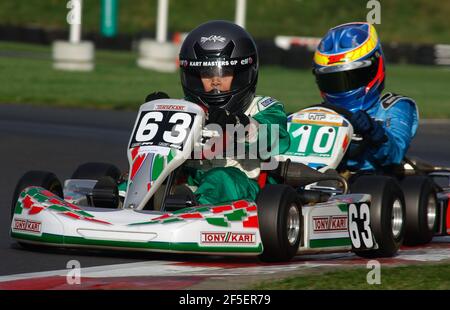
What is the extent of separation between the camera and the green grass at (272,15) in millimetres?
42438

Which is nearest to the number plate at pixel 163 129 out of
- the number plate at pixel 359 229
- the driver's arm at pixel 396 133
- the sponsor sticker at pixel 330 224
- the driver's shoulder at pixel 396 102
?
the sponsor sticker at pixel 330 224

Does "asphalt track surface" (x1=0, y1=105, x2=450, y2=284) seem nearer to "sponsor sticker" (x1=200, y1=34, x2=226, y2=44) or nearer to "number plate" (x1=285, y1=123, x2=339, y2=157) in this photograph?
"sponsor sticker" (x1=200, y1=34, x2=226, y2=44)

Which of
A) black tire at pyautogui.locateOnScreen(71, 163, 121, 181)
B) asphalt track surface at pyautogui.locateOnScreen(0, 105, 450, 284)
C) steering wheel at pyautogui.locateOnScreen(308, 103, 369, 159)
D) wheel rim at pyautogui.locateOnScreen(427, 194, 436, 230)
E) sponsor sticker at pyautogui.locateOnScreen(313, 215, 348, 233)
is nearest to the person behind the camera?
asphalt track surface at pyautogui.locateOnScreen(0, 105, 450, 284)

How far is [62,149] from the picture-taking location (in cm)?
1289

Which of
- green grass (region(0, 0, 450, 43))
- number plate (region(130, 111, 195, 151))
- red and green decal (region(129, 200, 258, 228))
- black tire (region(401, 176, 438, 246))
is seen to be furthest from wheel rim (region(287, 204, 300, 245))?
green grass (region(0, 0, 450, 43))

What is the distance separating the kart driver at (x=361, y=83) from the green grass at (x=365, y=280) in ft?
7.36

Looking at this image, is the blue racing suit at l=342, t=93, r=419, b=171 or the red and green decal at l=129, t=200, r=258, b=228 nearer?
Result: the red and green decal at l=129, t=200, r=258, b=228

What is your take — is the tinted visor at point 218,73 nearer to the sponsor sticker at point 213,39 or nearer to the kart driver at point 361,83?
the sponsor sticker at point 213,39

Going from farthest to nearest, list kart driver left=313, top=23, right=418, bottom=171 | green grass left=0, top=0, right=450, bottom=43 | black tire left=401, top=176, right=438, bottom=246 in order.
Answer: green grass left=0, top=0, right=450, bottom=43
kart driver left=313, top=23, right=418, bottom=171
black tire left=401, top=176, right=438, bottom=246

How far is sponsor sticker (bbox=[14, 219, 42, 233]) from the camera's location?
6496 millimetres

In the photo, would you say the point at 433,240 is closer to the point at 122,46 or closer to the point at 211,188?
the point at 211,188

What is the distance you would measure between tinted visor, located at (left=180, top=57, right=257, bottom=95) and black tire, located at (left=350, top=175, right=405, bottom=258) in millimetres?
908

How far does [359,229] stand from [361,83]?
1.88 metres

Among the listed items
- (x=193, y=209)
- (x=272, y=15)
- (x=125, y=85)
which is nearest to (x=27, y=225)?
(x=193, y=209)
